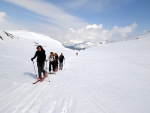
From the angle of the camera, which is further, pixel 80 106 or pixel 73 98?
pixel 73 98

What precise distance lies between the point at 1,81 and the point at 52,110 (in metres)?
5.37

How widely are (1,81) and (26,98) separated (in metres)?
3.55

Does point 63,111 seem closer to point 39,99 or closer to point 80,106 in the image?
point 80,106

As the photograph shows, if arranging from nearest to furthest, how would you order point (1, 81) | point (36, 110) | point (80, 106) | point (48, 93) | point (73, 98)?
point (36, 110), point (80, 106), point (73, 98), point (48, 93), point (1, 81)

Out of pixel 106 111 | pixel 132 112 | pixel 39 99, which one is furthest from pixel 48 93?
pixel 132 112

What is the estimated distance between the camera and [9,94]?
25.0 feet

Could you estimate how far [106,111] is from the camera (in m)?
5.89

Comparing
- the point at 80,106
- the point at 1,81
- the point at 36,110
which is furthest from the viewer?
the point at 1,81

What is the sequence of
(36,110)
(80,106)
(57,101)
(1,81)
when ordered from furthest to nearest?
(1,81)
(57,101)
(80,106)
(36,110)

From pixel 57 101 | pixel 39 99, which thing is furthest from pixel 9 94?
pixel 57 101

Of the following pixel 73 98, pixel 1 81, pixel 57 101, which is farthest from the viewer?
pixel 1 81

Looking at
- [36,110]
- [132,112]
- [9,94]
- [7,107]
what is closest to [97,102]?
[132,112]

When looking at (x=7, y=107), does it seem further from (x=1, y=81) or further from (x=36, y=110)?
(x=1, y=81)

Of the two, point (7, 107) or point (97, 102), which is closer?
point (7, 107)
